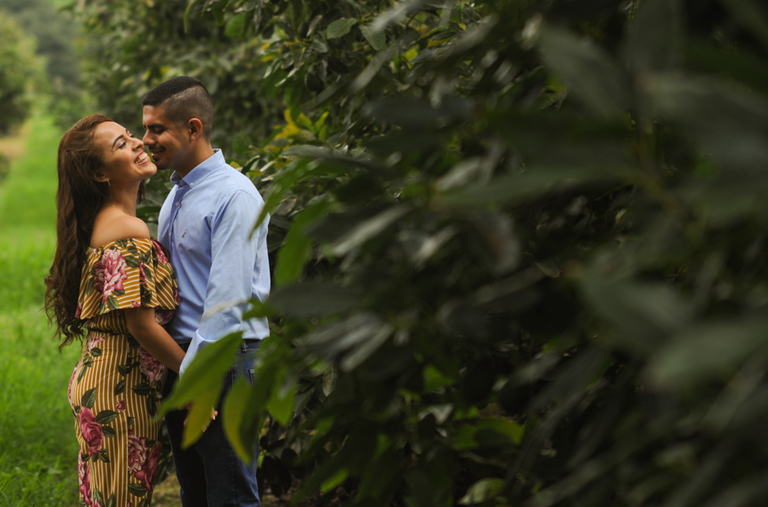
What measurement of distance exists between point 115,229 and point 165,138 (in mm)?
347

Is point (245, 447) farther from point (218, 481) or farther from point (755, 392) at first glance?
point (218, 481)

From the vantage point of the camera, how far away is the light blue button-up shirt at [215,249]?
6.32 feet

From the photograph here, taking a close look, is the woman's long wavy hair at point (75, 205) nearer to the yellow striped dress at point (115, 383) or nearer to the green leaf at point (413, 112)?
the yellow striped dress at point (115, 383)

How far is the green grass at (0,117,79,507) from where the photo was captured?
10.4ft

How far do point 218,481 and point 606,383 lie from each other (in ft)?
4.81

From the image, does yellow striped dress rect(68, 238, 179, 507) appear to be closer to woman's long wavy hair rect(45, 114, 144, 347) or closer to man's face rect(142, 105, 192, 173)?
woman's long wavy hair rect(45, 114, 144, 347)

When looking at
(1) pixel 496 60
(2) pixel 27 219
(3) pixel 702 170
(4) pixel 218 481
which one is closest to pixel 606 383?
(3) pixel 702 170

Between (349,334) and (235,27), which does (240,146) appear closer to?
(235,27)

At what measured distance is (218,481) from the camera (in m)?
2.02

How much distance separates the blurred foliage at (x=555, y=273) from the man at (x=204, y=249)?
3.40 ft

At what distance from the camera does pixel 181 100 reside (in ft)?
7.20

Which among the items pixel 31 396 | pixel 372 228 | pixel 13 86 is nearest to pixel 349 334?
pixel 372 228

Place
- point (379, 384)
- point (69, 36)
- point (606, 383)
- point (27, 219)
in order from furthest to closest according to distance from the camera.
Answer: point (69, 36), point (27, 219), point (606, 383), point (379, 384)

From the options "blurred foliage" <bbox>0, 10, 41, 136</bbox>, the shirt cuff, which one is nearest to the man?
the shirt cuff
